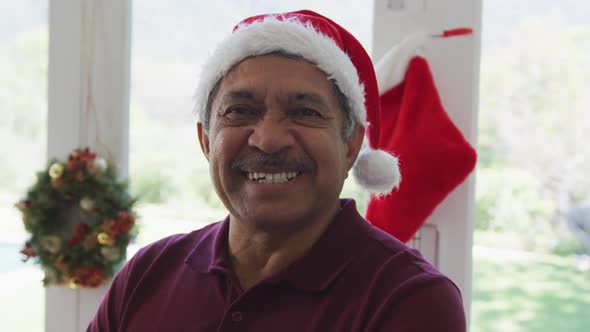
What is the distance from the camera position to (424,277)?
925 mm

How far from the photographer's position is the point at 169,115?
6.45ft

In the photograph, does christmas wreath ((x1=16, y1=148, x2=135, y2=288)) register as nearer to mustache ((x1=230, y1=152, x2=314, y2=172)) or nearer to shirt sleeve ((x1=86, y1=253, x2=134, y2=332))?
shirt sleeve ((x1=86, y1=253, x2=134, y2=332))

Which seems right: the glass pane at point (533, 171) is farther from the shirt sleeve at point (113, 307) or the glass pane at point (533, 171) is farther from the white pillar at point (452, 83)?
the shirt sleeve at point (113, 307)

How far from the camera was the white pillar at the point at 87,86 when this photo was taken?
1.91 metres

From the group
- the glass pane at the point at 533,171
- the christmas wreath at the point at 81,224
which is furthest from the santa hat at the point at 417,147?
the christmas wreath at the point at 81,224

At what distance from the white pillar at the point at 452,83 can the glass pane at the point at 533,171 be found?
6 cm

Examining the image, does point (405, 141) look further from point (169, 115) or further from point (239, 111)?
point (169, 115)

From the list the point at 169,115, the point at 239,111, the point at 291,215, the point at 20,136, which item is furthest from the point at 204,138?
the point at 20,136

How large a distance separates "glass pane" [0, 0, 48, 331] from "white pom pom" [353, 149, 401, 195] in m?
1.33

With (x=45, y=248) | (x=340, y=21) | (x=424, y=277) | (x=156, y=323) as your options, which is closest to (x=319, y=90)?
(x=424, y=277)

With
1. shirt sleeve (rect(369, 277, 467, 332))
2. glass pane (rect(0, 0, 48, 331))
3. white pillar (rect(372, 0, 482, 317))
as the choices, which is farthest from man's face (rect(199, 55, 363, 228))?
glass pane (rect(0, 0, 48, 331))

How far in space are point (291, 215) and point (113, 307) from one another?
1.46ft

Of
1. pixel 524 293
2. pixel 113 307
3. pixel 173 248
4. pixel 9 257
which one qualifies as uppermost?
pixel 173 248

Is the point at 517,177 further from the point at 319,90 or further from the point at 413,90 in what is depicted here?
the point at 319,90
